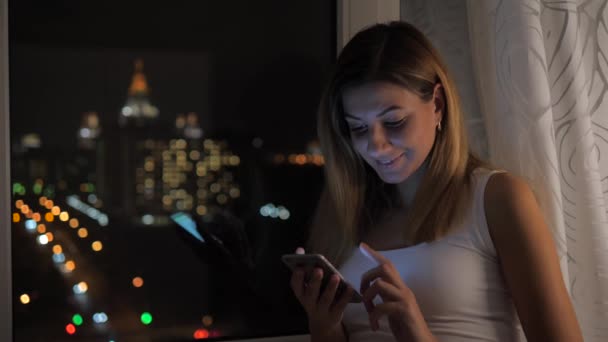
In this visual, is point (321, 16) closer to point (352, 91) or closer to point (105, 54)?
point (352, 91)

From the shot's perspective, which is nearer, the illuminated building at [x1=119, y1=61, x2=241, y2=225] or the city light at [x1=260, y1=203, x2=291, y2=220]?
the illuminated building at [x1=119, y1=61, x2=241, y2=225]

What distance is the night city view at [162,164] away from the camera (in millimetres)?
1308

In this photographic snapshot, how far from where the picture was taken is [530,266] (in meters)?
1.22

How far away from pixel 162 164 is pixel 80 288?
312mm

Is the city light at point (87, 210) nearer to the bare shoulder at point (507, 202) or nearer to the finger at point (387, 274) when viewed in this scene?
the finger at point (387, 274)

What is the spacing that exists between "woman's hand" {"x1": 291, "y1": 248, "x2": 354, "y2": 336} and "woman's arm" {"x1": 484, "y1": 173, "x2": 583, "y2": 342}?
0.32 m

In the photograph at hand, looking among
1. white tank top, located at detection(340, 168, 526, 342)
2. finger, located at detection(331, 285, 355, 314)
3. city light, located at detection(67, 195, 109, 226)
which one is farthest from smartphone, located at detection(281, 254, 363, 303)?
city light, located at detection(67, 195, 109, 226)

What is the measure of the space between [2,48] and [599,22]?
1360mm

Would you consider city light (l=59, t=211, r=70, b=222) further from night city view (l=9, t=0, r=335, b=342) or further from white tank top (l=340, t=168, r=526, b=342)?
white tank top (l=340, t=168, r=526, b=342)

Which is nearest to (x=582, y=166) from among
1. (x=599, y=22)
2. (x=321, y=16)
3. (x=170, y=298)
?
(x=599, y=22)

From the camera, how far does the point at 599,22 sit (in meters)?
1.57

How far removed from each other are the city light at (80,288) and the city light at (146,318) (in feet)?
0.44

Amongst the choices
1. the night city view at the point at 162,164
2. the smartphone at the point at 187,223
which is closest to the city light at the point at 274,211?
the night city view at the point at 162,164

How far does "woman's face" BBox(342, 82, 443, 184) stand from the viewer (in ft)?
4.29
